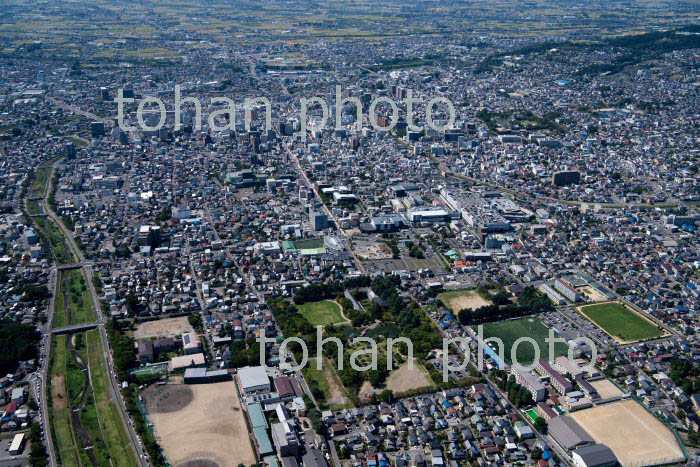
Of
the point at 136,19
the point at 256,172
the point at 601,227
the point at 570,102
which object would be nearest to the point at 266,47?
the point at 136,19

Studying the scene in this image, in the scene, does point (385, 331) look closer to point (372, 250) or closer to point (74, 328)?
point (372, 250)

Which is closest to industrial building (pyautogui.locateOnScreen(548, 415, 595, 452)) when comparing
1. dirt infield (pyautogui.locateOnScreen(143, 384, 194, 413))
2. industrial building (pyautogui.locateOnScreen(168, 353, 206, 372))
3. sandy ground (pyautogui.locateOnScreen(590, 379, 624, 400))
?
sandy ground (pyautogui.locateOnScreen(590, 379, 624, 400))

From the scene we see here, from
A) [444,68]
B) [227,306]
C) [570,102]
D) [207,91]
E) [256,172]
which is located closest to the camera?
[227,306]

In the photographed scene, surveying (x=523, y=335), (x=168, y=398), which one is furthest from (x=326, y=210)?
(x=168, y=398)

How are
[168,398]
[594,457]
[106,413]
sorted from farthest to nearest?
1. [168,398]
2. [106,413]
3. [594,457]

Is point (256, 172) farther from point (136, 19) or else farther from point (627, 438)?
point (136, 19)

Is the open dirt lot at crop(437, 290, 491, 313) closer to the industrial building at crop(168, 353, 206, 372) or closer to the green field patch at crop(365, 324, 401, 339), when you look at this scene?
the green field patch at crop(365, 324, 401, 339)
